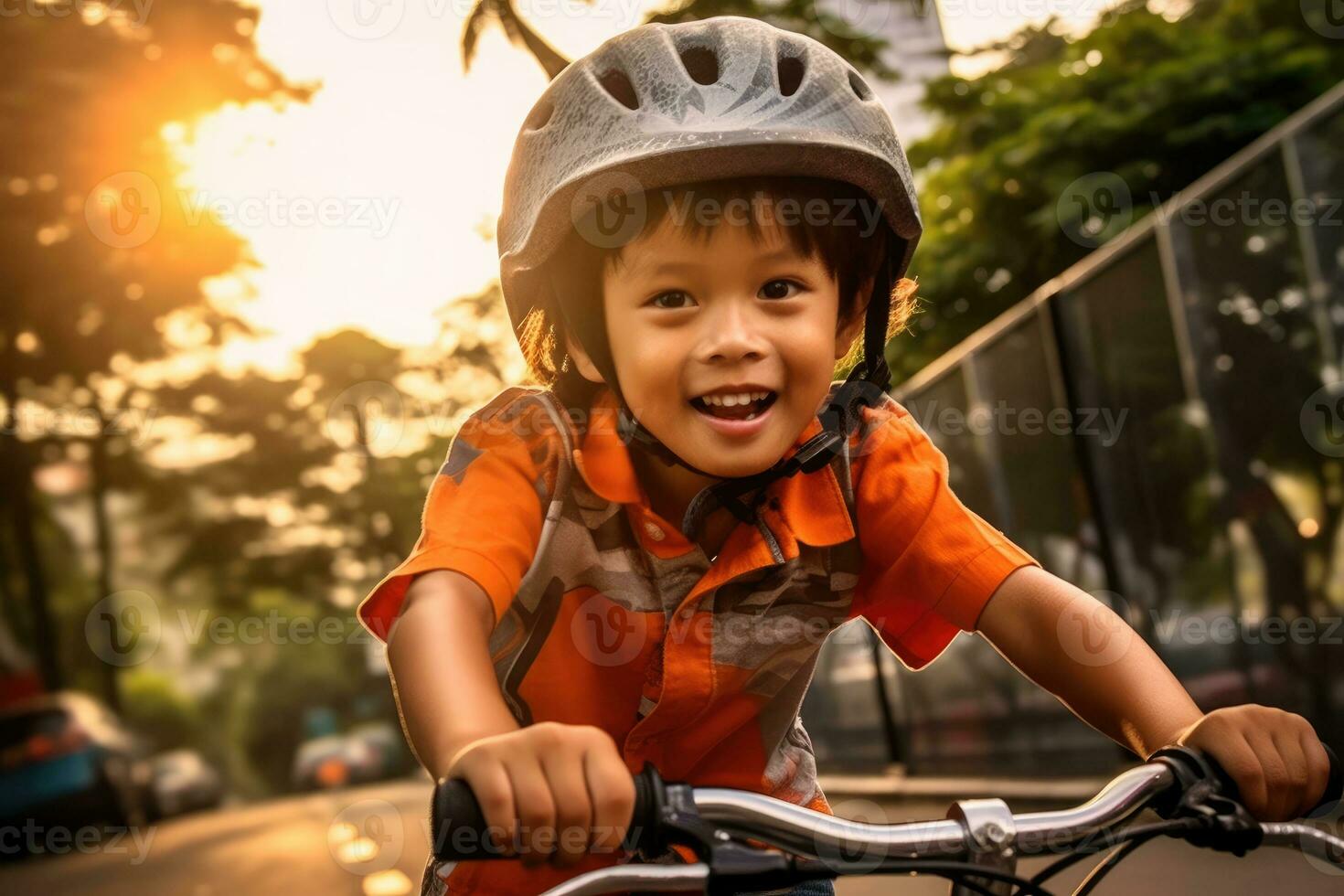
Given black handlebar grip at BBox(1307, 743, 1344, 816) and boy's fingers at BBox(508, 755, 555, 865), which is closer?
boy's fingers at BBox(508, 755, 555, 865)

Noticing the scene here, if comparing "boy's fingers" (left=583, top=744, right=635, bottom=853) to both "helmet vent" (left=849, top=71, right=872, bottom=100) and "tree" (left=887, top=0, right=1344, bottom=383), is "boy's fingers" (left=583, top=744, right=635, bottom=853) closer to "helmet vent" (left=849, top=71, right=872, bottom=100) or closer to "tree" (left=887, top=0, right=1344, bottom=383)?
"helmet vent" (left=849, top=71, right=872, bottom=100)

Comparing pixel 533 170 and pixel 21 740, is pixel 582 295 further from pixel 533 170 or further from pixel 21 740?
pixel 21 740

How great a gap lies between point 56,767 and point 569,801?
15569 mm

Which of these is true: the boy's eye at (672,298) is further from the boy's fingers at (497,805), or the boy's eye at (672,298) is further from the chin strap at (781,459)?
the boy's fingers at (497,805)

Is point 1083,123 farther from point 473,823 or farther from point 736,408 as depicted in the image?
point 473,823

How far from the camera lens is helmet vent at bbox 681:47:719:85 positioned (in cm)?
275

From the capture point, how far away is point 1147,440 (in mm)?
8281

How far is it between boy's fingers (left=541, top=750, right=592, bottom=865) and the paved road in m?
2.33

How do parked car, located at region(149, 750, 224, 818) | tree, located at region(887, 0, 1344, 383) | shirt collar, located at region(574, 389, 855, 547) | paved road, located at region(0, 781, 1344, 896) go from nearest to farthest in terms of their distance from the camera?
shirt collar, located at region(574, 389, 855, 547) < paved road, located at region(0, 781, 1344, 896) < tree, located at region(887, 0, 1344, 383) < parked car, located at region(149, 750, 224, 818)

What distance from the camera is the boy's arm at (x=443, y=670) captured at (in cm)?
204

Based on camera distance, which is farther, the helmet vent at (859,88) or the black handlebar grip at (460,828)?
the helmet vent at (859,88)

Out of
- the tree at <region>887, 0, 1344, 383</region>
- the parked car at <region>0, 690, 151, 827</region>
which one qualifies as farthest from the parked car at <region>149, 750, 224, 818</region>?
the tree at <region>887, 0, 1344, 383</region>

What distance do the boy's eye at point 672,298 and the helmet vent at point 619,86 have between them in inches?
20.7

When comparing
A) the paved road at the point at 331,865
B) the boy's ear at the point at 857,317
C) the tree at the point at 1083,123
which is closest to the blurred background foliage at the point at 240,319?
the tree at the point at 1083,123
